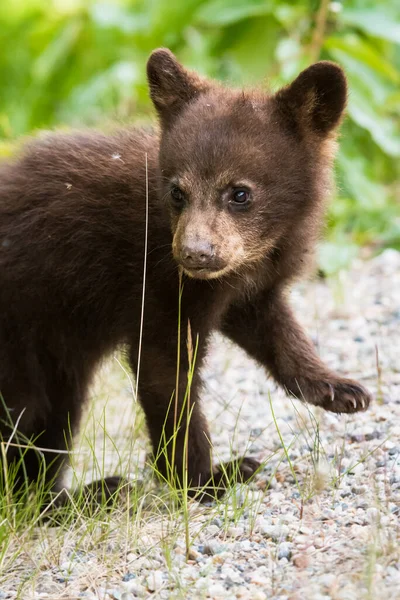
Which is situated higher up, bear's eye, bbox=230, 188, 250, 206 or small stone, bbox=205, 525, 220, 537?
bear's eye, bbox=230, 188, 250, 206

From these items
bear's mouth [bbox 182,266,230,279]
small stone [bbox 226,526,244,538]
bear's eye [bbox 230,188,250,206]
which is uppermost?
bear's eye [bbox 230,188,250,206]

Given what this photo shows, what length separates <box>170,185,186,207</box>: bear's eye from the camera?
4.41 m

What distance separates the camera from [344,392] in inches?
189

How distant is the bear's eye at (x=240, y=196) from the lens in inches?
173

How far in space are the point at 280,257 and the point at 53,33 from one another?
6611mm

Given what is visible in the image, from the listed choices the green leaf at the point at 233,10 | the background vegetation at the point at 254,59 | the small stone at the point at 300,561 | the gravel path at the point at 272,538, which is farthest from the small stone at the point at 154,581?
the green leaf at the point at 233,10

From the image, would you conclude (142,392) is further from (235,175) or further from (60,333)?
(235,175)

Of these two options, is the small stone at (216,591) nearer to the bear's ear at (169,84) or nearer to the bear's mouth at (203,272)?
the bear's mouth at (203,272)

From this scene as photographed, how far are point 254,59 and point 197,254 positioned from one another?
476 cm

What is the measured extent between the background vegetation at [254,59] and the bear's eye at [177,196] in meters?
2.24

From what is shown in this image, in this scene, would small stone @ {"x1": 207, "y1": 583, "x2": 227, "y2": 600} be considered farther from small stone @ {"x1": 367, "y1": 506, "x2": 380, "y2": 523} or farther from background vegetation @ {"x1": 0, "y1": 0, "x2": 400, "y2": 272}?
background vegetation @ {"x1": 0, "y1": 0, "x2": 400, "y2": 272}

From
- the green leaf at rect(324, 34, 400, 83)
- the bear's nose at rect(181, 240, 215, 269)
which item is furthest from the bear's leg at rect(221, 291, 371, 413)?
the green leaf at rect(324, 34, 400, 83)

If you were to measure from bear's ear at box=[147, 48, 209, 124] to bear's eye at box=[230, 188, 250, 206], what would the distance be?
0.62m

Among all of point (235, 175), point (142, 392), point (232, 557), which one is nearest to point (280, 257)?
point (235, 175)
